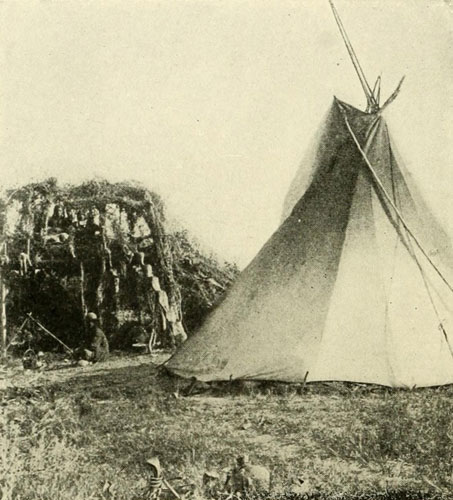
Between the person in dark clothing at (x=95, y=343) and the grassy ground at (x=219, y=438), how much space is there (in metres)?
0.35

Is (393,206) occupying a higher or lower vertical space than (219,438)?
higher

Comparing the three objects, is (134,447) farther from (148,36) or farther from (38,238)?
(148,36)

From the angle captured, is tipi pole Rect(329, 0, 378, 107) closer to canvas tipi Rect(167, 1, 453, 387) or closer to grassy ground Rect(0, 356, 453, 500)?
canvas tipi Rect(167, 1, 453, 387)

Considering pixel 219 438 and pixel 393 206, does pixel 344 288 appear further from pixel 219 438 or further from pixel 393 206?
pixel 219 438

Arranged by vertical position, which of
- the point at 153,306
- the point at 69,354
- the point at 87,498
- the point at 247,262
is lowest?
the point at 87,498

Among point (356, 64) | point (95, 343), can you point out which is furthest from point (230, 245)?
point (356, 64)

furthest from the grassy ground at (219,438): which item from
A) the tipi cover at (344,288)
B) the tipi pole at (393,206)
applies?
the tipi pole at (393,206)

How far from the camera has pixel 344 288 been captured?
425 centimetres

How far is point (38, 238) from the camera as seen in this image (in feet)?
13.2

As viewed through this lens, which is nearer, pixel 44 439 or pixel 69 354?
pixel 44 439

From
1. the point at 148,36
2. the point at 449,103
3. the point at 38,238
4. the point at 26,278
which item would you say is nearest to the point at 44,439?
the point at 26,278

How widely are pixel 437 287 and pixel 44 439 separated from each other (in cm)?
268

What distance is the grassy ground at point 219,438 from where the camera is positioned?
3.60 meters

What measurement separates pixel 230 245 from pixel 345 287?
32.0 inches
